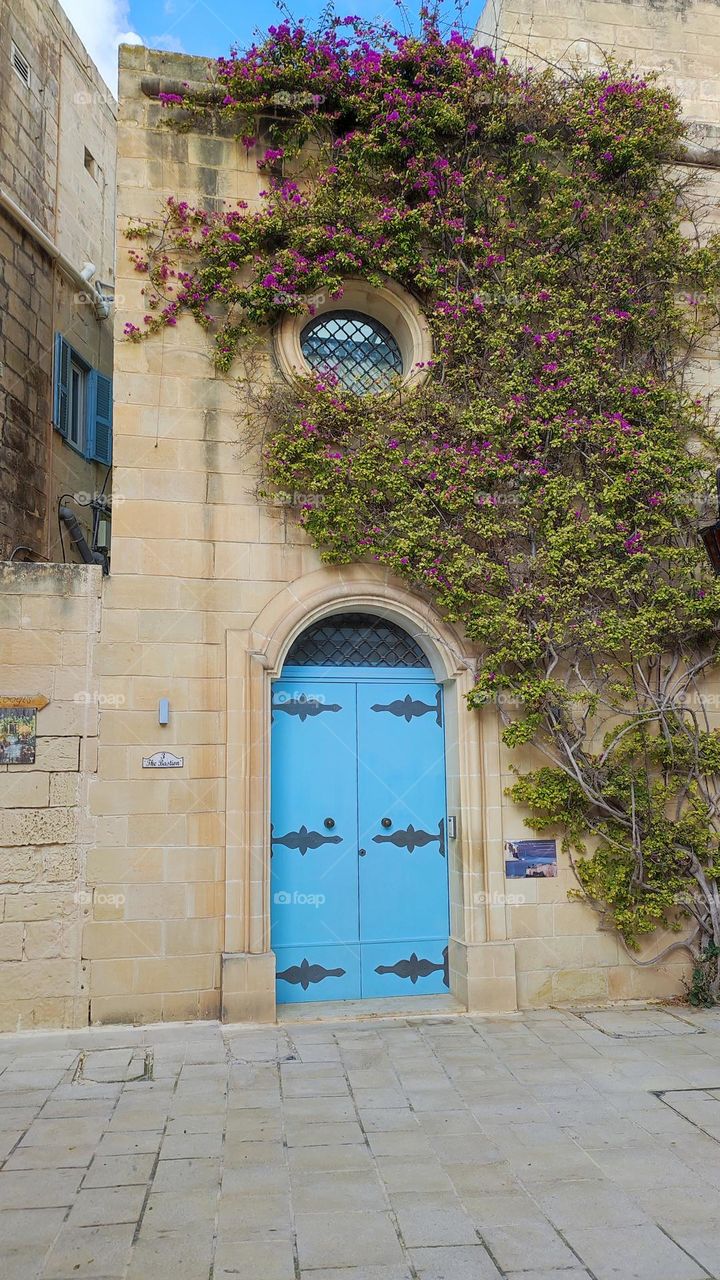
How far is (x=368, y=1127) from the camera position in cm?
431

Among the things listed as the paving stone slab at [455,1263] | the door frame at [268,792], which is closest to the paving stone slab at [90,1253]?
the paving stone slab at [455,1263]

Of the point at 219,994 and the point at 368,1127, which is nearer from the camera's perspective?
the point at 368,1127

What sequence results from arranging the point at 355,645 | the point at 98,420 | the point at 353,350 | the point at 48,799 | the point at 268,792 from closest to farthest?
the point at 48,799 < the point at 268,792 < the point at 355,645 < the point at 353,350 < the point at 98,420

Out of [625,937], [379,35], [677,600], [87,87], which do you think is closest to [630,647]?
[677,600]

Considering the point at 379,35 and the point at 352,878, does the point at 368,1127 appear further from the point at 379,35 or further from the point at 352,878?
the point at 379,35

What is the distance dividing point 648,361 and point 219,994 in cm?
583

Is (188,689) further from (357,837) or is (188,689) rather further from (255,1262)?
(255,1262)

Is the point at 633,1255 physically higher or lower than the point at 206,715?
lower

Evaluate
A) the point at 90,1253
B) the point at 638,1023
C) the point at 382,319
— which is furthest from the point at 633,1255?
the point at 382,319

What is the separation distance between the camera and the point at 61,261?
31.6 ft

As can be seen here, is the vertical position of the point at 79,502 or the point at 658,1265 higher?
the point at 79,502

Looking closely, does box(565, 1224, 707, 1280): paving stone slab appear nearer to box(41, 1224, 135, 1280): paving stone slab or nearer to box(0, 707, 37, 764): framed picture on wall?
box(41, 1224, 135, 1280): paving stone slab

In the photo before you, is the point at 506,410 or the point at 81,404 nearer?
the point at 506,410

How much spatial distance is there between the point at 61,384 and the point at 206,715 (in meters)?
5.01
